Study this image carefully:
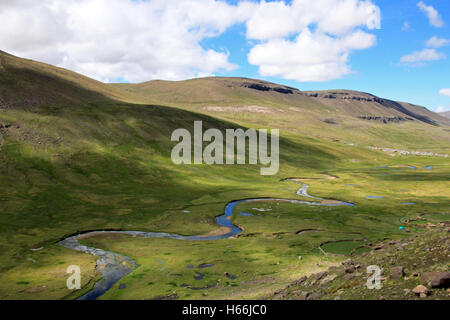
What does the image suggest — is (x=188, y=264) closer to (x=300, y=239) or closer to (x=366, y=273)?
(x=300, y=239)

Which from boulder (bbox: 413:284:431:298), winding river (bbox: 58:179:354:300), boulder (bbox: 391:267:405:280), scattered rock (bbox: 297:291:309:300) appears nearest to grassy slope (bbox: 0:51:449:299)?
winding river (bbox: 58:179:354:300)

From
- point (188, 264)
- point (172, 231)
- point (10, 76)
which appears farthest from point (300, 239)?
point (10, 76)

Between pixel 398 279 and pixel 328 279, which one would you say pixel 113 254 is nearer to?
pixel 328 279

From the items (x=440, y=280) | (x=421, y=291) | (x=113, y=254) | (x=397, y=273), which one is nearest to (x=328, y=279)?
(x=397, y=273)

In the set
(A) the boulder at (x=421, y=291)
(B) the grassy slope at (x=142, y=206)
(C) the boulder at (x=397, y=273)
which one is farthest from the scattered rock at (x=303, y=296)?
(A) the boulder at (x=421, y=291)

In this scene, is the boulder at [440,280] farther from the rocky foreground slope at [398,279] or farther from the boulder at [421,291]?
the boulder at [421,291]

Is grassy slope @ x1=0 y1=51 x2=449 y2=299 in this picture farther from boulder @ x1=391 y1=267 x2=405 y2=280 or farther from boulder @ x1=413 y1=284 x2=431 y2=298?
boulder @ x1=413 y1=284 x2=431 y2=298

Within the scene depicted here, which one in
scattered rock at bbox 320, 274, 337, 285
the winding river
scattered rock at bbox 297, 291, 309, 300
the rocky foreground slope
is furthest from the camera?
the winding river

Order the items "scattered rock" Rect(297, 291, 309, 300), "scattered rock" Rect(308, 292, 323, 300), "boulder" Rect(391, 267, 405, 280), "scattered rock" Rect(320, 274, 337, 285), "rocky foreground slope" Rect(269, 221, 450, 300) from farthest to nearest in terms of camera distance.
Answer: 1. "scattered rock" Rect(320, 274, 337, 285)
2. "scattered rock" Rect(297, 291, 309, 300)
3. "scattered rock" Rect(308, 292, 323, 300)
4. "boulder" Rect(391, 267, 405, 280)
5. "rocky foreground slope" Rect(269, 221, 450, 300)
